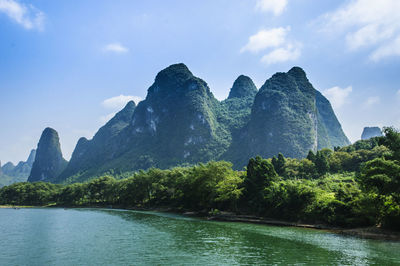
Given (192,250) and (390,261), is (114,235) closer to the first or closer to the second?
(192,250)

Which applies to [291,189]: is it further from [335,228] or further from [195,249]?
[195,249]

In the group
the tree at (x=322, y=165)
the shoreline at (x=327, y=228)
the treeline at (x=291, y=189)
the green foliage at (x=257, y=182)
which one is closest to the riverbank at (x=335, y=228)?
the shoreline at (x=327, y=228)

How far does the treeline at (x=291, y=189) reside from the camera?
1409 inches

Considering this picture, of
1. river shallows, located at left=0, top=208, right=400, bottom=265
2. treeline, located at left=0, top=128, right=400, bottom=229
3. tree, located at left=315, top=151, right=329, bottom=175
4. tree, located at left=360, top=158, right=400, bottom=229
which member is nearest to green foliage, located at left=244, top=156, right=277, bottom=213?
treeline, located at left=0, top=128, right=400, bottom=229

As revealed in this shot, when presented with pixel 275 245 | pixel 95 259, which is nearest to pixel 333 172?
pixel 275 245

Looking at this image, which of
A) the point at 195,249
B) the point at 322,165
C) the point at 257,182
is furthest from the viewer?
the point at 322,165

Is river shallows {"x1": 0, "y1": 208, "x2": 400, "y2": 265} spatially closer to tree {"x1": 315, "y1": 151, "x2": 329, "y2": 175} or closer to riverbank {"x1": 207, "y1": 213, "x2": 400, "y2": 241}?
riverbank {"x1": 207, "y1": 213, "x2": 400, "y2": 241}

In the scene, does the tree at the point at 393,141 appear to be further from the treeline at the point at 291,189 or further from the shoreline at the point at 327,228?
the shoreline at the point at 327,228

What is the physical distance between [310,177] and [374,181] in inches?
1784

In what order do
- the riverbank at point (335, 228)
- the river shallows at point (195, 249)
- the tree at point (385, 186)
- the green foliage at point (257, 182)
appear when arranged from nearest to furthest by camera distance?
1. the river shallows at point (195, 249)
2. the tree at point (385, 186)
3. the riverbank at point (335, 228)
4. the green foliage at point (257, 182)

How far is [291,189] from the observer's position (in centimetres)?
5094

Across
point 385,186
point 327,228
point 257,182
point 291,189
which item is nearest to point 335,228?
point 327,228

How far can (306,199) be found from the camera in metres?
48.8

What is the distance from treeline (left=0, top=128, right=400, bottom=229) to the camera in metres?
35.8
